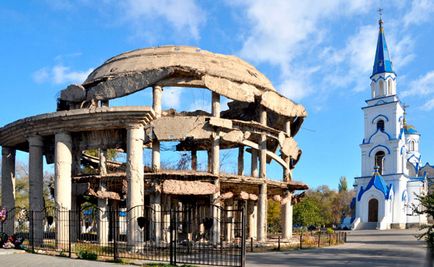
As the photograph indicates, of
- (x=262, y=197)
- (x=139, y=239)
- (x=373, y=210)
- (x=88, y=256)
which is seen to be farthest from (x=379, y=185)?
(x=88, y=256)

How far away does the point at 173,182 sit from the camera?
76.1 feet

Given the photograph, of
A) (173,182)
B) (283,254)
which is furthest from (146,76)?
(283,254)

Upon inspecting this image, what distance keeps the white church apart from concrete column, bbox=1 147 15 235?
1820 inches

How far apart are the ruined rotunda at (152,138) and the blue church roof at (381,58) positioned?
135 ft

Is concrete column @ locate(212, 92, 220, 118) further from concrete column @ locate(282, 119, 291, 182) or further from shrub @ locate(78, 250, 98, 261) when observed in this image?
shrub @ locate(78, 250, 98, 261)

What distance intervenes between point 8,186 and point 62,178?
664cm

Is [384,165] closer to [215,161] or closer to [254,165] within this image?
[254,165]

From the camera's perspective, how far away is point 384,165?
64.1m

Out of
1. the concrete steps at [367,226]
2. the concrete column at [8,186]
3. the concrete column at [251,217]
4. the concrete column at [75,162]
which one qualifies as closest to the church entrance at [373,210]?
the concrete steps at [367,226]

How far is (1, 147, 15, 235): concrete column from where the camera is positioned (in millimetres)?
24172

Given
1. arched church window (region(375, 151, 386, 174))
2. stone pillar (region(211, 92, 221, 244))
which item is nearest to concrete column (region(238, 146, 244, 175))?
stone pillar (region(211, 92, 221, 244))

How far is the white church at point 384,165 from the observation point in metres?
59.4

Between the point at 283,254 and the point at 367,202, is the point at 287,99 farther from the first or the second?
the point at 367,202

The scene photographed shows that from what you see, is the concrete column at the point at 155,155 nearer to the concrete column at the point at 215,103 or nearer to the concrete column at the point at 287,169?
the concrete column at the point at 215,103
